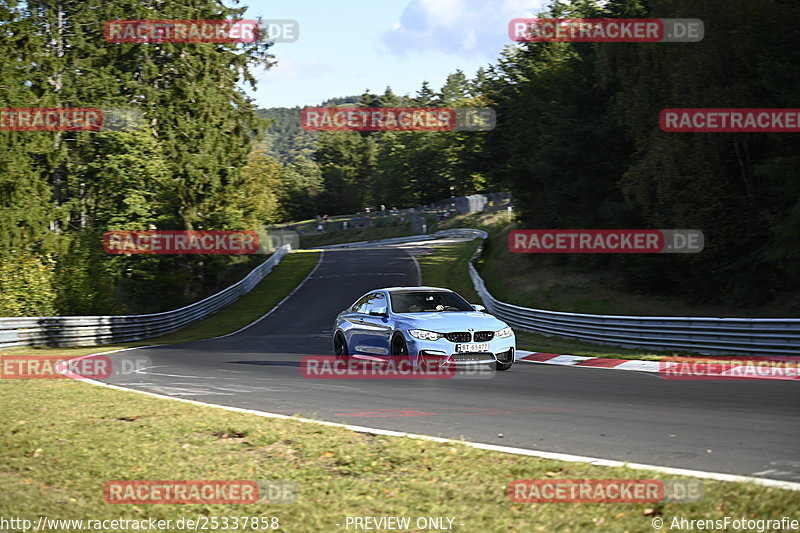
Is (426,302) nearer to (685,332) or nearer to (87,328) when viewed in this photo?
(685,332)

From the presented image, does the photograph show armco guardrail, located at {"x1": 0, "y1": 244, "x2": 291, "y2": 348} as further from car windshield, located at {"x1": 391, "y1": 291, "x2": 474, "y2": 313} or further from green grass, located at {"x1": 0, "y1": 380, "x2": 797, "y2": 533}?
green grass, located at {"x1": 0, "y1": 380, "x2": 797, "y2": 533}

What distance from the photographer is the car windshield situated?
14.8 m

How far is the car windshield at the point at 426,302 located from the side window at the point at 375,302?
229mm

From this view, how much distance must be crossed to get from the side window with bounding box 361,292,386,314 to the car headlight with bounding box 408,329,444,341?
165cm

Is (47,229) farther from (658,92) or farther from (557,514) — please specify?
(557,514)

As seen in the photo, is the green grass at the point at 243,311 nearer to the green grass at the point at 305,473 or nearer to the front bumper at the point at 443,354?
the front bumper at the point at 443,354

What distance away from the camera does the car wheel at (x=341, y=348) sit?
16109 mm

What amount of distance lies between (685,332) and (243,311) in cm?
2618

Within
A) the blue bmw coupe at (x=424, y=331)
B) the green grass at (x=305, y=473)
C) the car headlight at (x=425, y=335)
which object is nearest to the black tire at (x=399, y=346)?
the blue bmw coupe at (x=424, y=331)

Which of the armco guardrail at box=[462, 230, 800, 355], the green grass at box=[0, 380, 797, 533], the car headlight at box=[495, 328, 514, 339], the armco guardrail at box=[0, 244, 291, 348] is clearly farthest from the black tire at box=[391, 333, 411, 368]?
the armco guardrail at box=[0, 244, 291, 348]

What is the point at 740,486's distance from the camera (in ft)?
18.2

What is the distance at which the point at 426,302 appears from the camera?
14992 millimetres

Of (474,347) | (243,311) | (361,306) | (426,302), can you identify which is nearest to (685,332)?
(426,302)

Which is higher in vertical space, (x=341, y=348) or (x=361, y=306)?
(x=361, y=306)
